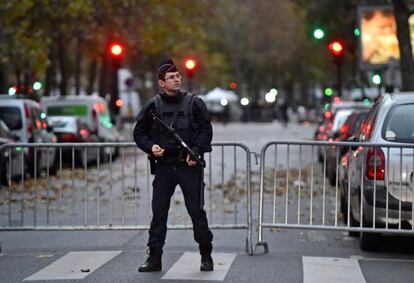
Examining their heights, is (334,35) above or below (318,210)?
above

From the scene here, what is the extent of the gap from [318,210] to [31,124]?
9.29 m

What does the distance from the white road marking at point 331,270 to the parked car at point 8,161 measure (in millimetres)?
4096

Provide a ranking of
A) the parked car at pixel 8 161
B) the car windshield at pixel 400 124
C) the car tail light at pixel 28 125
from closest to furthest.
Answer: the car windshield at pixel 400 124 → the parked car at pixel 8 161 → the car tail light at pixel 28 125

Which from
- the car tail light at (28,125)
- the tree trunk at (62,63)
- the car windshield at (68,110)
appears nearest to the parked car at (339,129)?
the car tail light at (28,125)

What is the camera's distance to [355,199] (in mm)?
11523

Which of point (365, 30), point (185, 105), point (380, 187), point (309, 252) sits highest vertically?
point (365, 30)

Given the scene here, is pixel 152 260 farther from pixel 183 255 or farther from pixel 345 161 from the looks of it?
pixel 345 161

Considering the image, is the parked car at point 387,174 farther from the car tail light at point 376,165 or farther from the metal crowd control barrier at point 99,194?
the metal crowd control barrier at point 99,194

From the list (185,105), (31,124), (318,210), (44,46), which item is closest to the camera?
(185,105)

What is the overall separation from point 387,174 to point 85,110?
1890 cm

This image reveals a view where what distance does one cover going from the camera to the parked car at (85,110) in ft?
94.5

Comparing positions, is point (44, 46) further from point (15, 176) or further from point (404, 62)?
point (15, 176)

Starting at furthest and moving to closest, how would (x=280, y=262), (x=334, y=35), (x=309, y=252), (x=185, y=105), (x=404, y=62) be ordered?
1. (x=334, y=35)
2. (x=404, y=62)
3. (x=309, y=252)
4. (x=280, y=262)
5. (x=185, y=105)

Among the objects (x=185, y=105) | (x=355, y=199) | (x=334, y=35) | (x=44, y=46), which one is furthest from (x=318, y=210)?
(x=334, y=35)
